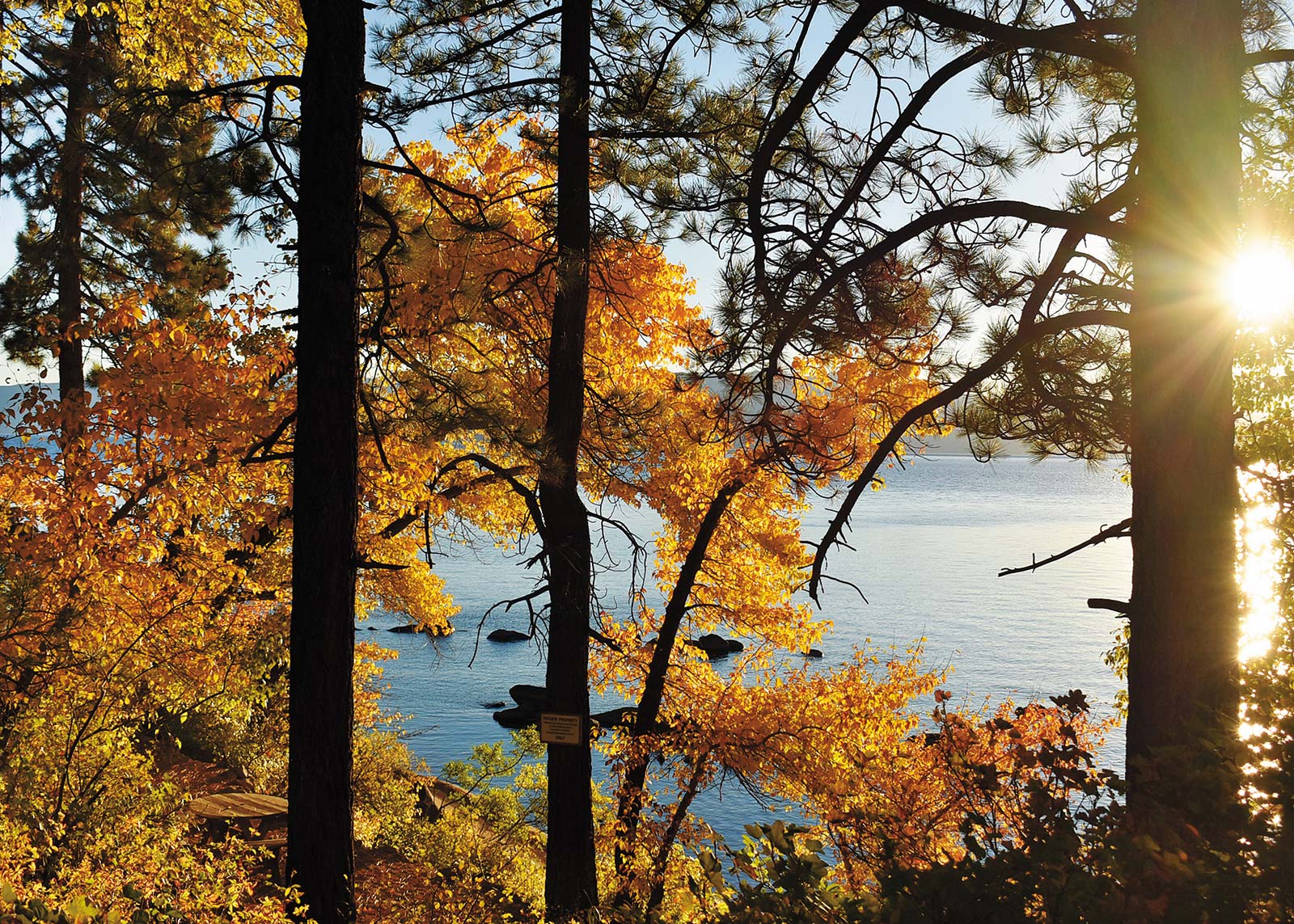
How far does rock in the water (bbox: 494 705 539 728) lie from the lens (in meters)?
24.0

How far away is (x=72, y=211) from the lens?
1386 centimetres

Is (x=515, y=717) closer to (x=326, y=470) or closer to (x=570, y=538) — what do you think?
(x=570, y=538)

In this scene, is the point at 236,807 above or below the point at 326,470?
below

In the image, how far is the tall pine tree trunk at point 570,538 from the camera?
812cm

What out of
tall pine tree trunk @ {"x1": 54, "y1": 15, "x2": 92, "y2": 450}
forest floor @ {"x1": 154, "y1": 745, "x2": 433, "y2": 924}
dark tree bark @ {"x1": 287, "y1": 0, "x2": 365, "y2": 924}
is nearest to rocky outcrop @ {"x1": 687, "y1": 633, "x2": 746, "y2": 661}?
forest floor @ {"x1": 154, "y1": 745, "x2": 433, "y2": 924}

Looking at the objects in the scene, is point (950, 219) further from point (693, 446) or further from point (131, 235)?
point (131, 235)

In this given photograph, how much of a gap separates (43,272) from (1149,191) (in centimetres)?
1542

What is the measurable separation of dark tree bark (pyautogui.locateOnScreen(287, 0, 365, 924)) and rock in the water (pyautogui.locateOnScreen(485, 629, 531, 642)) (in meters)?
27.5

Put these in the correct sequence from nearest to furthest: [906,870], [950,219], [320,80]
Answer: [906,870] → [950,219] → [320,80]

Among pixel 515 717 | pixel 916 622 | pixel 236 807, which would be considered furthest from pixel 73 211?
pixel 916 622

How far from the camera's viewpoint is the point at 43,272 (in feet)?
47.3

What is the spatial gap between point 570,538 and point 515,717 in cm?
1737

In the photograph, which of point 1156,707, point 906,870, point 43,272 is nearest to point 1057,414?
point 1156,707

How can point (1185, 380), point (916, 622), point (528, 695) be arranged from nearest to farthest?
point (1185, 380)
point (528, 695)
point (916, 622)
